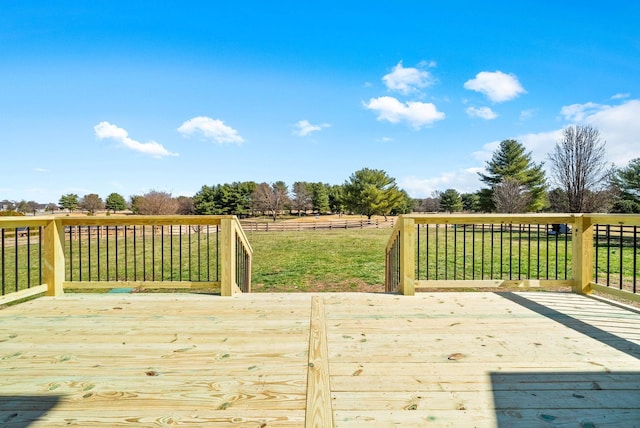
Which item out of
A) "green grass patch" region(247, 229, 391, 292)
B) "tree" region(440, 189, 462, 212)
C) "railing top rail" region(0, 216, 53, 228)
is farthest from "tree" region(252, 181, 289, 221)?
"railing top rail" region(0, 216, 53, 228)

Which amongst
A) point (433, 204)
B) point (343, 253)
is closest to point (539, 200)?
point (343, 253)

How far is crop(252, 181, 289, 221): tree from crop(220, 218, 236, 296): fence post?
43535 millimetres

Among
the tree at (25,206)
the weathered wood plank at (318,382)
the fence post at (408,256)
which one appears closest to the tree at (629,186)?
the fence post at (408,256)

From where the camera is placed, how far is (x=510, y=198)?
24359mm

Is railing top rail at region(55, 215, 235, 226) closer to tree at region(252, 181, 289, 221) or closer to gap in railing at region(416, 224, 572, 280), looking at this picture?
gap in railing at region(416, 224, 572, 280)

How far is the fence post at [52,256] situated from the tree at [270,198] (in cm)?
4331

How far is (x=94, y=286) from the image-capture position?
346 cm

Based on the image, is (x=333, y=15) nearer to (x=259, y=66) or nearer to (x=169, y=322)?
(x=259, y=66)

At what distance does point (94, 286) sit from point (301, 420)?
3361mm

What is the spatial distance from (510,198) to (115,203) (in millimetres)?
69609

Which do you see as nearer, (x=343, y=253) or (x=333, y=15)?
(x=333, y=15)

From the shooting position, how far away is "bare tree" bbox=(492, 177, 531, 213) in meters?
24.4

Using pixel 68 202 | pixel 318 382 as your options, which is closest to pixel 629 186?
pixel 318 382

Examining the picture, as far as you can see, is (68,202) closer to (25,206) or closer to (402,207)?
(25,206)
